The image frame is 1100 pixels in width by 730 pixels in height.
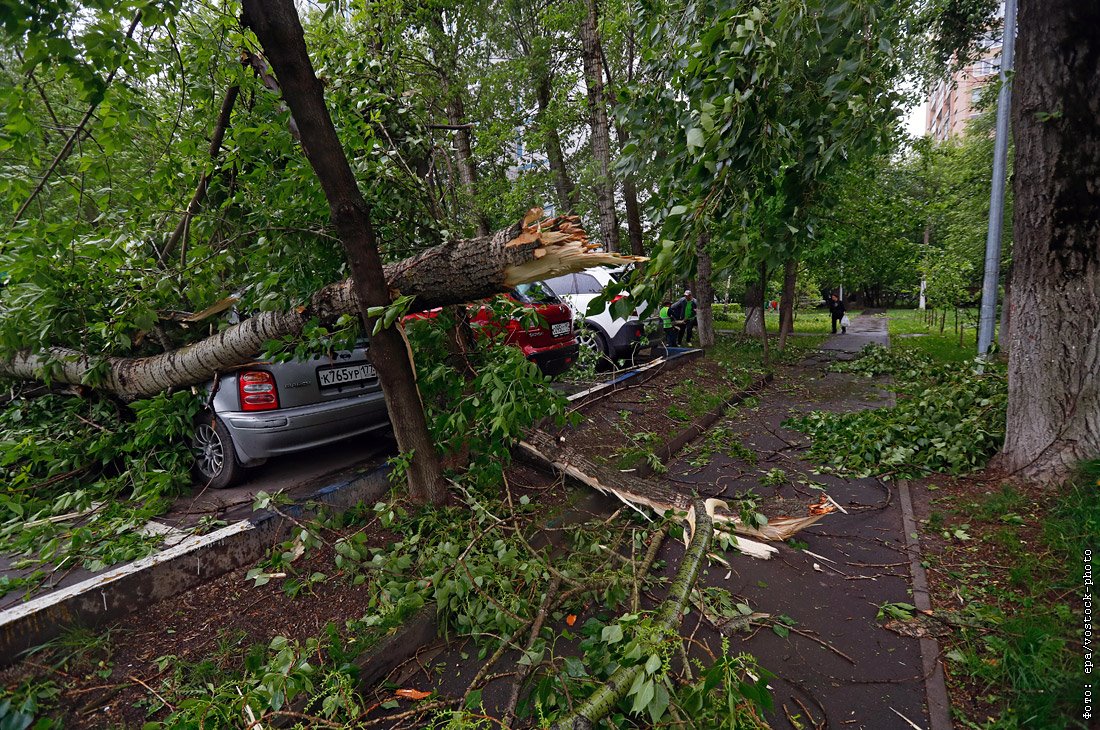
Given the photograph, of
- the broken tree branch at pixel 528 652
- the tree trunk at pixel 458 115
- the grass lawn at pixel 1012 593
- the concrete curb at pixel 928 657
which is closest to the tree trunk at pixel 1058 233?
the grass lawn at pixel 1012 593

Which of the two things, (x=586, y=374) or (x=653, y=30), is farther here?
(x=586, y=374)

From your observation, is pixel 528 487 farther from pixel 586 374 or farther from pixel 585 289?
pixel 585 289

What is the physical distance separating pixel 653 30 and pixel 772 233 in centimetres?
255

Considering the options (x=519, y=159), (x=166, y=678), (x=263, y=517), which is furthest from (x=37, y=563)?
(x=519, y=159)

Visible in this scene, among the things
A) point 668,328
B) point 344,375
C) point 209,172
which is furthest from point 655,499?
point 668,328

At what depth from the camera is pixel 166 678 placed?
89.6 inches

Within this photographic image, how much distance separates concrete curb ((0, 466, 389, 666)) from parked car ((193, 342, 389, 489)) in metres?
0.75

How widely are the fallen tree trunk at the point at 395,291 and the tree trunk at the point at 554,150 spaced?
9206 millimetres

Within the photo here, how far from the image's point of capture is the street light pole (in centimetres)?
740

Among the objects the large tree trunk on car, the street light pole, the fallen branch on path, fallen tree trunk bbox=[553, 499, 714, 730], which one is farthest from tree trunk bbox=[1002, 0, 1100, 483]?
the large tree trunk on car

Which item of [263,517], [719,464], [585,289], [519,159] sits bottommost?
[719,464]

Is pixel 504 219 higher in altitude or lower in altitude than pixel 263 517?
higher

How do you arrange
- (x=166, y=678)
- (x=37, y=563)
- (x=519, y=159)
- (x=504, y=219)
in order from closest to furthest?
(x=166, y=678)
(x=37, y=563)
(x=504, y=219)
(x=519, y=159)

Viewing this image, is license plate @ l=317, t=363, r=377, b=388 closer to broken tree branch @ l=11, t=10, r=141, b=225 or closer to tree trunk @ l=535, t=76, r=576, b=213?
broken tree branch @ l=11, t=10, r=141, b=225
